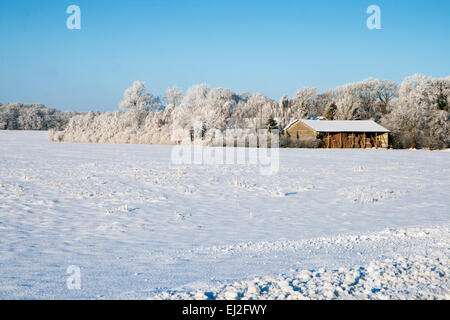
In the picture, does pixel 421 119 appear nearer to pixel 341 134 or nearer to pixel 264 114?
pixel 341 134

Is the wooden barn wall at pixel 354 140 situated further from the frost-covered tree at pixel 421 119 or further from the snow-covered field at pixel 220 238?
the snow-covered field at pixel 220 238

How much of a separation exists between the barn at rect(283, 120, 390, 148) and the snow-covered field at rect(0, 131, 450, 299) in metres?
42.2

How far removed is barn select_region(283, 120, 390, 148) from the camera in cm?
5647

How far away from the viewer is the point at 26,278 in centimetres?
526

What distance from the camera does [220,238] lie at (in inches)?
305

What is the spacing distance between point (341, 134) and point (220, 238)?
5209 cm

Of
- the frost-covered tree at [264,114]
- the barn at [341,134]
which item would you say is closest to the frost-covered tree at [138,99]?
the frost-covered tree at [264,114]

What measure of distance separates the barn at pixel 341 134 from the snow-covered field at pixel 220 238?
42204mm

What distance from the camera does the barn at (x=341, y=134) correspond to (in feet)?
185

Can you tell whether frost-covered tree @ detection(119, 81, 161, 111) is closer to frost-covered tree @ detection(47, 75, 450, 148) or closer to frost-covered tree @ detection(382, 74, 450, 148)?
frost-covered tree @ detection(47, 75, 450, 148)

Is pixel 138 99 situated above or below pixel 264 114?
above

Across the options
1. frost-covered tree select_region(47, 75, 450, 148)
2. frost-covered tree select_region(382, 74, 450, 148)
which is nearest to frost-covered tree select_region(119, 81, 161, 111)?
frost-covered tree select_region(47, 75, 450, 148)

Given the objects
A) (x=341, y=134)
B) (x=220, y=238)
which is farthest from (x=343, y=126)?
(x=220, y=238)
